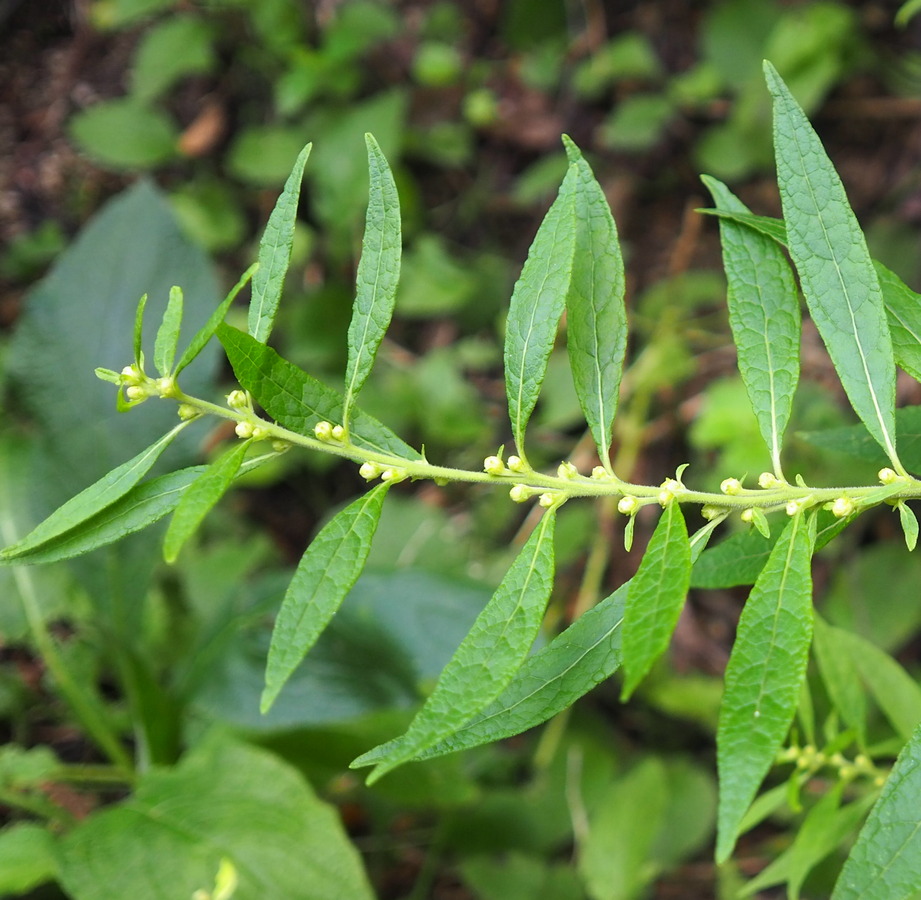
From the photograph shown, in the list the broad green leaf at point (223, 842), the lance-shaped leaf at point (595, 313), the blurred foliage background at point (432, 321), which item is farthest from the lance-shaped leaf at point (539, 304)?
the broad green leaf at point (223, 842)

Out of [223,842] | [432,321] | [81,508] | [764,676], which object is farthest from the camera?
[432,321]

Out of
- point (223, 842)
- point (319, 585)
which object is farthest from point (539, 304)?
point (223, 842)

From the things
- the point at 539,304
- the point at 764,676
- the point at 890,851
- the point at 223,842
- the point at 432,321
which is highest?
the point at 539,304

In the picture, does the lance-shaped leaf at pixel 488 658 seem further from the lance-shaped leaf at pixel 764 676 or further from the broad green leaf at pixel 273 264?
the broad green leaf at pixel 273 264

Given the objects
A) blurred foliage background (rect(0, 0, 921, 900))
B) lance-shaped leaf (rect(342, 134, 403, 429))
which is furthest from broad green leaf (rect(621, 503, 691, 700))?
blurred foliage background (rect(0, 0, 921, 900))

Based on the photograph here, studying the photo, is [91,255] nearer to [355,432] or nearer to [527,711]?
[355,432]

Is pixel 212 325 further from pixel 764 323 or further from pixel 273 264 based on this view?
pixel 764 323
